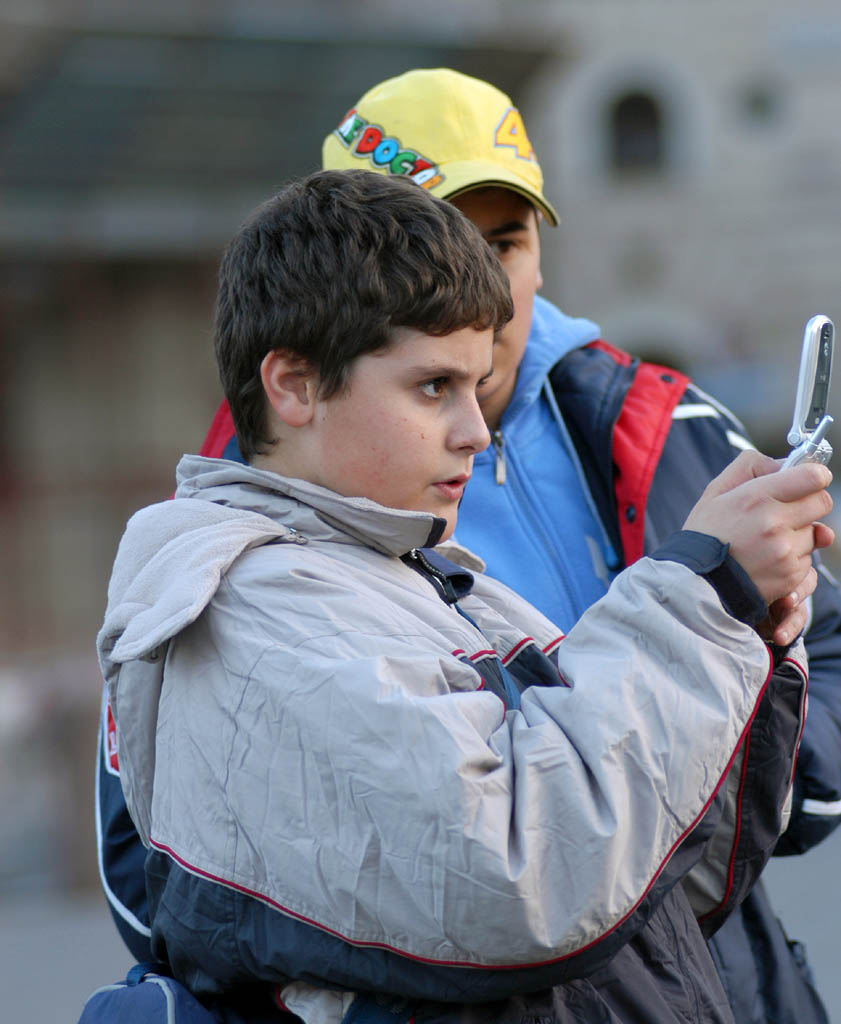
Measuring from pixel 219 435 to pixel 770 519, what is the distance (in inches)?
38.1

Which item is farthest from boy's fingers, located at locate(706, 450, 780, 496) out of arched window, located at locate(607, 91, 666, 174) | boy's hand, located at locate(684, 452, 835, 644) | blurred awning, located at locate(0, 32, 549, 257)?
arched window, located at locate(607, 91, 666, 174)

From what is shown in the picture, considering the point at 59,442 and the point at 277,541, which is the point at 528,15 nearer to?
the point at 59,442

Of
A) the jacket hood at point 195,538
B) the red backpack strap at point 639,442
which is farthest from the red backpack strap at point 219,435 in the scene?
the red backpack strap at point 639,442

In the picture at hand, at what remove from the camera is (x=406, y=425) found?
1.50m

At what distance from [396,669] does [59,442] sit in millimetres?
13868

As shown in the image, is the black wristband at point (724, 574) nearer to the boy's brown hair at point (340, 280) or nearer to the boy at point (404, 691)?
the boy at point (404, 691)

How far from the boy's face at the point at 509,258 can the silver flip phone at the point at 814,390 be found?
695 mm

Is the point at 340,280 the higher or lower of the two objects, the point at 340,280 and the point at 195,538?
the higher

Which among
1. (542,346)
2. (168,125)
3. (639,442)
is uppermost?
(168,125)

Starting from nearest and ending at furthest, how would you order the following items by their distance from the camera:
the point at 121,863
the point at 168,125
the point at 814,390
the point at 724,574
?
the point at 724,574
the point at 814,390
the point at 121,863
the point at 168,125

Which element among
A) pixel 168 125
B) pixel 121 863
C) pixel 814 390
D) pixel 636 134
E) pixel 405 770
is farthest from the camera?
pixel 636 134

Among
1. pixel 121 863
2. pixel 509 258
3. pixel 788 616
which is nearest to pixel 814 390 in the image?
pixel 788 616

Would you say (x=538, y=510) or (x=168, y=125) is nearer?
(x=538, y=510)

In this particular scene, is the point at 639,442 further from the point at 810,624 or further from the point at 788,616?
the point at 788,616
